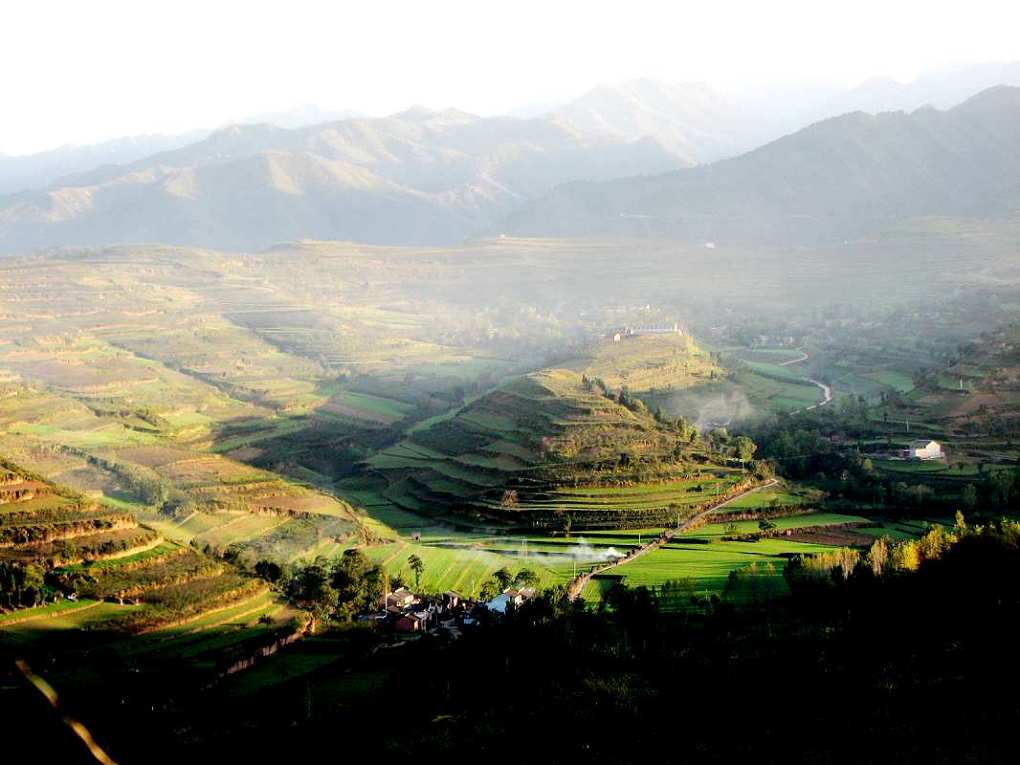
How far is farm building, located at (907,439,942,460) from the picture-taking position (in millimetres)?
53019

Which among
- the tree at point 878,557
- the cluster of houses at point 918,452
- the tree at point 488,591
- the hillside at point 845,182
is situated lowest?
the tree at point 488,591

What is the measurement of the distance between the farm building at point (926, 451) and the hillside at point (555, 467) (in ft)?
28.9

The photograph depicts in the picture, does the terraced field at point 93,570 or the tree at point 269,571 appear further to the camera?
the tree at point 269,571

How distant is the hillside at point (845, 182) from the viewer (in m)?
168

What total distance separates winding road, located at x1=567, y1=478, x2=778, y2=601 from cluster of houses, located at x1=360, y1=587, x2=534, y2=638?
177cm

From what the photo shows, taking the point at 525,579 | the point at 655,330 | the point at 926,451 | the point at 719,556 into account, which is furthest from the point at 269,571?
the point at 655,330

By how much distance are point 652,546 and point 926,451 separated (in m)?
17.9

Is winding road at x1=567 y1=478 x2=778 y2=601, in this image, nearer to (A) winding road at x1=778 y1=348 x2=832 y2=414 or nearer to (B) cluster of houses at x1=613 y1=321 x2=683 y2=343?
(A) winding road at x1=778 y1=348 x2=832 y2=414

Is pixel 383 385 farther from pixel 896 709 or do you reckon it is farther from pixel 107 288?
pixel 896 709

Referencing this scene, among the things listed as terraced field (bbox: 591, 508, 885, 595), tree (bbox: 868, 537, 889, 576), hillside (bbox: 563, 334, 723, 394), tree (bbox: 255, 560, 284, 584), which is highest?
hillside (bbox: 563, 334, 723, 394)

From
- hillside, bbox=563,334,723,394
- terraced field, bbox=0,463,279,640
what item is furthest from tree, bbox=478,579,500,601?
hillside, bbox=563,334,723,394

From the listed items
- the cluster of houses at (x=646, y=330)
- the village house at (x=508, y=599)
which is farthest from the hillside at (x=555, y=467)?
the cluster of houses at (x=646, y=330)

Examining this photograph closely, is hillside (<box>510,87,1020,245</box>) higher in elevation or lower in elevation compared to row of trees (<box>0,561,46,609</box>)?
higher

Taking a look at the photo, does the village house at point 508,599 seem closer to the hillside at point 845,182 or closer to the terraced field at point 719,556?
the terraced field at point 719,556
